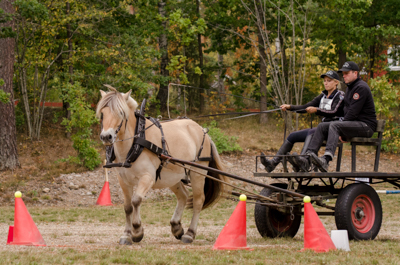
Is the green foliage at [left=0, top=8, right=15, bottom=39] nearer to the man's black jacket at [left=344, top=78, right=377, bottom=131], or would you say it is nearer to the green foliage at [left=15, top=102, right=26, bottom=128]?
the green foliage at [left=15, top=102, right=26, bottom=128]

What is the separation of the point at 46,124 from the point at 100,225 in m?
11.2

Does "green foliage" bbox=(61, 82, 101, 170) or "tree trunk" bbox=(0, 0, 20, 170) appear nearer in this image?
"tree trunk" bbox=(0, 0, 20, 170)

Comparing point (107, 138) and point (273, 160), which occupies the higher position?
point (107, 138)

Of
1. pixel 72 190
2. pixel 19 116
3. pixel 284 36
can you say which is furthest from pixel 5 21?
pixel 284 36

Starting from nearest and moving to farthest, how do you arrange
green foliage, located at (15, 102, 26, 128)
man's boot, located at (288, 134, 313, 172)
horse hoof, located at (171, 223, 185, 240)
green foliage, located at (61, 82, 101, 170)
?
man's boot, located at (288, 134, 313, 172) < horse hoof, located at (171, 223, 185, 240) < green foliage, located at (61, 82, 101, 170) < green foliage, located at (15, 102, 26, 128)

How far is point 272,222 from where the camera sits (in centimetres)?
750

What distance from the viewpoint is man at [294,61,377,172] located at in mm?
6793

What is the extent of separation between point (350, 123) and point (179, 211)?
9.52ft

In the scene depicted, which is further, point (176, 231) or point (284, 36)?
point (284, 36)

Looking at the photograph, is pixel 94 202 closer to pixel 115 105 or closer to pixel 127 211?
pixel 127 211

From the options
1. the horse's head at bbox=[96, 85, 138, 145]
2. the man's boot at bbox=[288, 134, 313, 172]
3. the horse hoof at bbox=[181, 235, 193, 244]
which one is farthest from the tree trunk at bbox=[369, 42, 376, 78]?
the horse's head at bbox=[96, 85, 138, 145]

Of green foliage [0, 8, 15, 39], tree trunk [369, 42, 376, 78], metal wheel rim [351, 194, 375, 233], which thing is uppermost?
green foliage [0, 8, 15, 39]

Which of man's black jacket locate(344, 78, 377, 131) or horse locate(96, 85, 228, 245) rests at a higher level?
man's black jacket locate(344, 78, 377, 131)

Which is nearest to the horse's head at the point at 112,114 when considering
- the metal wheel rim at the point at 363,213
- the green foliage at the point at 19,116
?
the metal wheel rim at the point at 363,213
